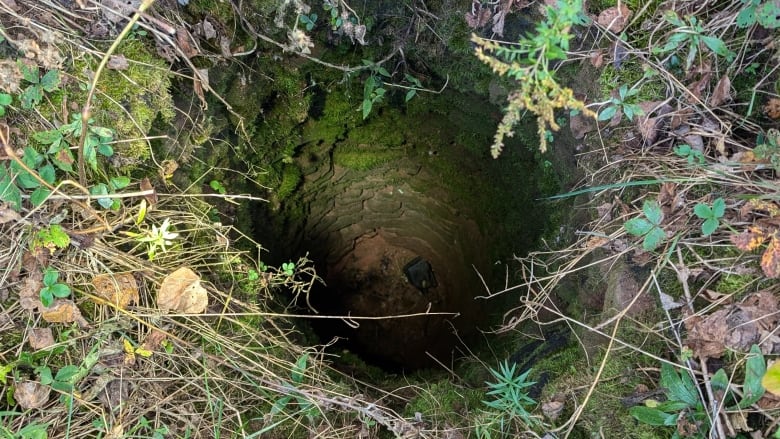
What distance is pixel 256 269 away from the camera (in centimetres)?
209

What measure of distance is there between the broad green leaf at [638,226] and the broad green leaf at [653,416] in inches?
21.8

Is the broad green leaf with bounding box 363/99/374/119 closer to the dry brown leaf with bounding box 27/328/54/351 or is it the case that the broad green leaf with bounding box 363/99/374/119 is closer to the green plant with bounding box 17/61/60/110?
the green plant with bounding box 17/61/60/110

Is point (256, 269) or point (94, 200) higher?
point (94, 200)

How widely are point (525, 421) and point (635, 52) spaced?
140cm

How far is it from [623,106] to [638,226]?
43 cm

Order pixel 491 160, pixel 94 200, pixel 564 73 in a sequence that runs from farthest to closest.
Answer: pixel 491 160
pixel 564 73
pixel 94 200

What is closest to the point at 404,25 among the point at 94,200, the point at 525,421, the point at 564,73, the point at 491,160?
the point at 564,73

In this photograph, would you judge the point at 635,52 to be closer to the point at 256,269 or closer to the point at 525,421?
the point at 525,421

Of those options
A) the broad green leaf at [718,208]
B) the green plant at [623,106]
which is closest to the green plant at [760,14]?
the green plant at [623,106]

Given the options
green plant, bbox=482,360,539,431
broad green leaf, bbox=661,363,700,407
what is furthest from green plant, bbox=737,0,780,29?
green plant, bbox=482,360,539,431

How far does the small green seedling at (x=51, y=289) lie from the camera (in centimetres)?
155

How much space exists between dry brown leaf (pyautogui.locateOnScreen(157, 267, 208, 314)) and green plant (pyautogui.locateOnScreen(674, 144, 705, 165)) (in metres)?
1.73

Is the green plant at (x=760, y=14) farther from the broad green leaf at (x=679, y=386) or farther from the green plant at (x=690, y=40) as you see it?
the broad green leaf at (x=679, y=386)

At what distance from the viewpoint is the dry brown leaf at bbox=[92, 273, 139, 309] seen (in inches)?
64.6
